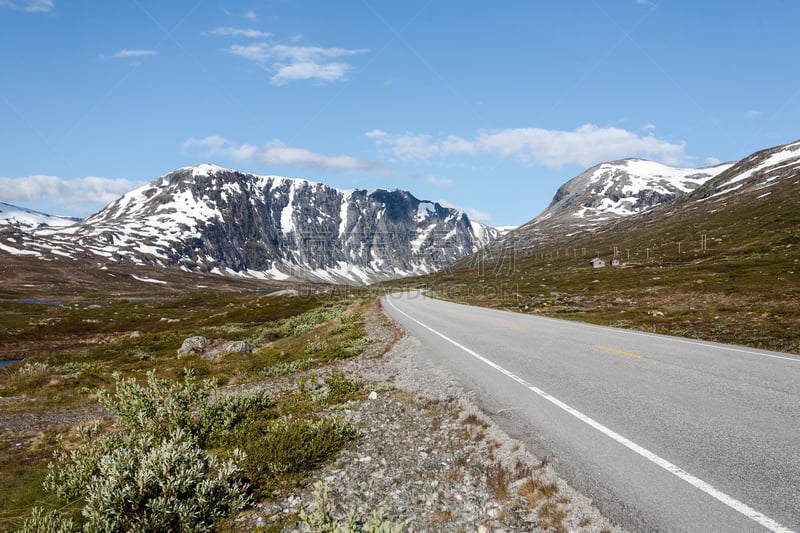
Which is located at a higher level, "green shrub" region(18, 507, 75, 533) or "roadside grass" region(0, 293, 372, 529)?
"green shrub" region(18, 507, 75, 533)

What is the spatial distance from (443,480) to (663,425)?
161 inches

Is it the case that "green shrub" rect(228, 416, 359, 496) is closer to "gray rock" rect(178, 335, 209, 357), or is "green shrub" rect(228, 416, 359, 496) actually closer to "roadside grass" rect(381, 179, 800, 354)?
"roadside grass" rect(381, 179, 800, 354)

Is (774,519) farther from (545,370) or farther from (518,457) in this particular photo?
(545,370)

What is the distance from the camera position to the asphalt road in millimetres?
4684

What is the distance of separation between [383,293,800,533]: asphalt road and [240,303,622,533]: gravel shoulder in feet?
1.26

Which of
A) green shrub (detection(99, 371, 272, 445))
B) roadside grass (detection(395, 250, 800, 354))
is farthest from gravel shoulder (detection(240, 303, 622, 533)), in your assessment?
roadside grass (detection(395, 250, 800, 354))

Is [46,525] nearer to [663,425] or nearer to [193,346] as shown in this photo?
[663,425]

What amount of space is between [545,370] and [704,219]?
170806 mm

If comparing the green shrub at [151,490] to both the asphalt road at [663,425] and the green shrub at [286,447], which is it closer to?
the green shrub at [286,447]

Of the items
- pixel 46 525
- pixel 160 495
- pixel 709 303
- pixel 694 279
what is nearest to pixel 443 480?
pixel 160 495

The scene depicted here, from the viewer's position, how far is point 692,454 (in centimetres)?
594

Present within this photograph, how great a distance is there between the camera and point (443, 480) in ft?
19.3

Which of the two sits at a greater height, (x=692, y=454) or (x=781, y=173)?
(x=781, y=173)

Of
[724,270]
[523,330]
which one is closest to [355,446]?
[523,330]
